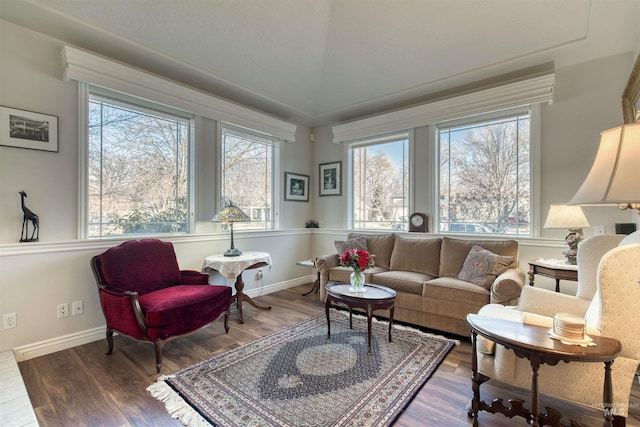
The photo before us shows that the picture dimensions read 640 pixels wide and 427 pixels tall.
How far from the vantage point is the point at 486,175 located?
354 cm

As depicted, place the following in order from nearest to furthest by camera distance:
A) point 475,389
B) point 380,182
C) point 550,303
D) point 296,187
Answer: point 475,389 < point 550,303 < point 380,182 < point 296,187

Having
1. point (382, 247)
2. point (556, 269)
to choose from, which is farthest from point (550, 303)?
point (382, 247)

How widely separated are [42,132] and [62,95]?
1.27 ft

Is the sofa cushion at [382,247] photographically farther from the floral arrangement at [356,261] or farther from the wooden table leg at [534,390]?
the wooden table leg at [534,390]

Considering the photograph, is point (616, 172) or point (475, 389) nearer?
point (616, 172)

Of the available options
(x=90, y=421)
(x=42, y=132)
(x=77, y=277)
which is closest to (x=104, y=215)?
(x=77, y=277)

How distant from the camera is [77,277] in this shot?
2.64m

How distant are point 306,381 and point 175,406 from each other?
841 millimetres

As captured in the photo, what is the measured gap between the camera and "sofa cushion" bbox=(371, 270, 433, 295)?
3039 millimetres

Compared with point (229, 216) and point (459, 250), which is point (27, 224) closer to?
point (229, 216)

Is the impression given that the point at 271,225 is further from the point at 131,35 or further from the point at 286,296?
the point at 131,35

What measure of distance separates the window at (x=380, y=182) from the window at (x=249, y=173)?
137cm

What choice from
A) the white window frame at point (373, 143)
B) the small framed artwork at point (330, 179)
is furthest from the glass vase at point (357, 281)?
the small framed artwork at point (330, 179)

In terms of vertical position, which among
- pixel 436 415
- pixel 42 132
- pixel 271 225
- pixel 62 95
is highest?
pixel 62 95
